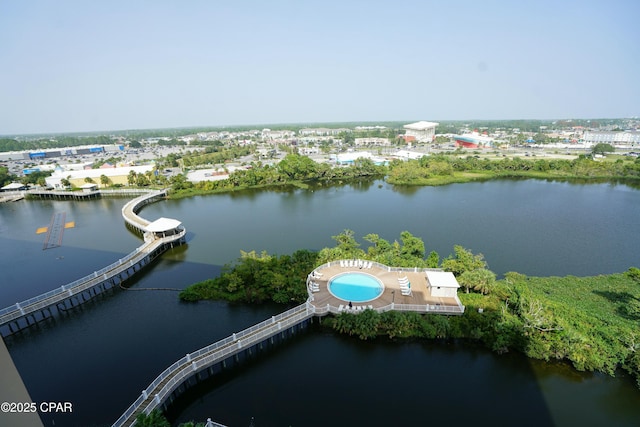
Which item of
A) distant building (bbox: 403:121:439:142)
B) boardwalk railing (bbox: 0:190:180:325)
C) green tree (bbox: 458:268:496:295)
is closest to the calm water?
boardwalk railing (bbox: 0:190:180:325)

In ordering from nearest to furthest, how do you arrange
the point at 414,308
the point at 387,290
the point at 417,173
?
the point at 414,308 → the point at 387,290 → the point at 417,173

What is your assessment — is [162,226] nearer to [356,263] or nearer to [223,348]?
[223,348]

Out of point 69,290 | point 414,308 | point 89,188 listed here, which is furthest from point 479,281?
point 89,188

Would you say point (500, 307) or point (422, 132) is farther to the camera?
point (422, 132)

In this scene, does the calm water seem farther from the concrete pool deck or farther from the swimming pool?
the swimming pool

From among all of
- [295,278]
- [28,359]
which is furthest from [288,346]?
[28,359]

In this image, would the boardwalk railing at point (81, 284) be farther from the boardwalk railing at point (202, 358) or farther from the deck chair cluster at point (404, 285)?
the deck chair cluster at point (404, 285)
